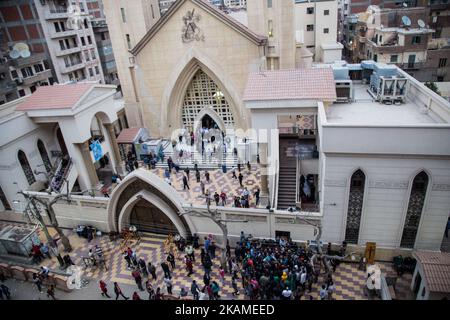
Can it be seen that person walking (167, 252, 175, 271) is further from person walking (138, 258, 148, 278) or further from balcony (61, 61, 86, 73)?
balcony (61, 61, 86, 73)

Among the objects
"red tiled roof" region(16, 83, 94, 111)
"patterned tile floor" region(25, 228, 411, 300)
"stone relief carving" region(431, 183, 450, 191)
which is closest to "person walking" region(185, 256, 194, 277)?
"patterned tile floor" region(25, 228, 411, 300)

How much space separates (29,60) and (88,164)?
18890mm

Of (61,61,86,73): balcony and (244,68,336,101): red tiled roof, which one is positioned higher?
(244,68,336,101): red tiled roof

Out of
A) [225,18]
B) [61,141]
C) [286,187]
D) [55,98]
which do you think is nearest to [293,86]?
[286,187]

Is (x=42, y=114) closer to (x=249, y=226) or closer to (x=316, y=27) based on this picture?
(x=249, y=226)

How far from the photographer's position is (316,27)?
39938mm

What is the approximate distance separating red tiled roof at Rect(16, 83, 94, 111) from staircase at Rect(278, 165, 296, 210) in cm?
1463

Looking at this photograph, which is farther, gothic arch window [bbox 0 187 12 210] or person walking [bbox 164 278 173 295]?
gothic arch window [bbox 0 187 12 210]

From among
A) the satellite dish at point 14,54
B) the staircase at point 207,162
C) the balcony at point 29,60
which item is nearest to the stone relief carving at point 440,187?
the staircase at point 207,162

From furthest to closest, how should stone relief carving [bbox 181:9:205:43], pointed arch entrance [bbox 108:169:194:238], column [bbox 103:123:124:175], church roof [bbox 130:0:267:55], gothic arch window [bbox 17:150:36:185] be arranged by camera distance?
column [bbox 103:123:124:175] → stone relief carving [bbox 181:9:205:43] → church roof [bbox 130:0:267:55] → gothic arch window [bbox 17:150:36:185] → pointed arch entrance [bbox 108:169:194:238]

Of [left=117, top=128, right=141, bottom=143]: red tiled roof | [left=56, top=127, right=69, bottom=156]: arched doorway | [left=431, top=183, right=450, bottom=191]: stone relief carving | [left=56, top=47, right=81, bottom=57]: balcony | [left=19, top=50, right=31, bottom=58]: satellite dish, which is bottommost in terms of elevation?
[left=117, top=128, right=141, bottom=143]: red tiled roof

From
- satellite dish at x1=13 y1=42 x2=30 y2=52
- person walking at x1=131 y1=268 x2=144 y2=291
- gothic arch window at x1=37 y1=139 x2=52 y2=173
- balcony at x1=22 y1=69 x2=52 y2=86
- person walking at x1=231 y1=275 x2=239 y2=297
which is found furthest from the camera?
balcony at x1=22 y1=69 x2=52 y2=86

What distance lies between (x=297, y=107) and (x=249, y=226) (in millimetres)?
6993

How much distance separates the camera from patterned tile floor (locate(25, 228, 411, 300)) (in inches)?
587
